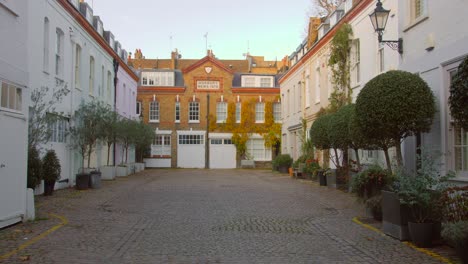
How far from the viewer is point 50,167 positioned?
15.1 meters

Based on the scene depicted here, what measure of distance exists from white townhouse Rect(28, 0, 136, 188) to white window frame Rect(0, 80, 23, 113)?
5.38 metres

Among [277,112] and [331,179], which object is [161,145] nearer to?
[277,112]

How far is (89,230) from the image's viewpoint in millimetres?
9289

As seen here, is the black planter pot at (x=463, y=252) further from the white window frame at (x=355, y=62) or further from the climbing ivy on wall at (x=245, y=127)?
the climbing ivy on wall at (x=245, y=127)

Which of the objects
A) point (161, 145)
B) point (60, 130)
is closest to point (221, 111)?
point (161, 145)

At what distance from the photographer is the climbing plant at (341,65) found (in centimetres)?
1930

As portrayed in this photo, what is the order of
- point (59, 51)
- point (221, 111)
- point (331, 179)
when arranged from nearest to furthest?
1. point (59, 51)
2. point (331, 179)
3. point (221, 111)

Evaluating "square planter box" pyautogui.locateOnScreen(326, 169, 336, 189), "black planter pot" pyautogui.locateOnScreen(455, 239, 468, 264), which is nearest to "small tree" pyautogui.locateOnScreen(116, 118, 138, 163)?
"square planter box" pyautogui.locateOnScreen(326, 169, 336, 189)

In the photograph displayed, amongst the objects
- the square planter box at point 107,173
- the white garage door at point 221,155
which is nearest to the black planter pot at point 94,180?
the square planter box at point 107,173

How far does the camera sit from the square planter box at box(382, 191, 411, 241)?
319 inches

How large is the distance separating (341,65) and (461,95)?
1344 centimetres

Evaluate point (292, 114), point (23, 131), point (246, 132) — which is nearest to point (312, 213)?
point (23, 131)

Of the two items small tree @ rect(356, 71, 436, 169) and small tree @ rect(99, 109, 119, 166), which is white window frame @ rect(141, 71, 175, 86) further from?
small tree @ rect(356, 71, 436, 169)

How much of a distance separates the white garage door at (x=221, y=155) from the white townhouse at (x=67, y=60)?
15.3 m
